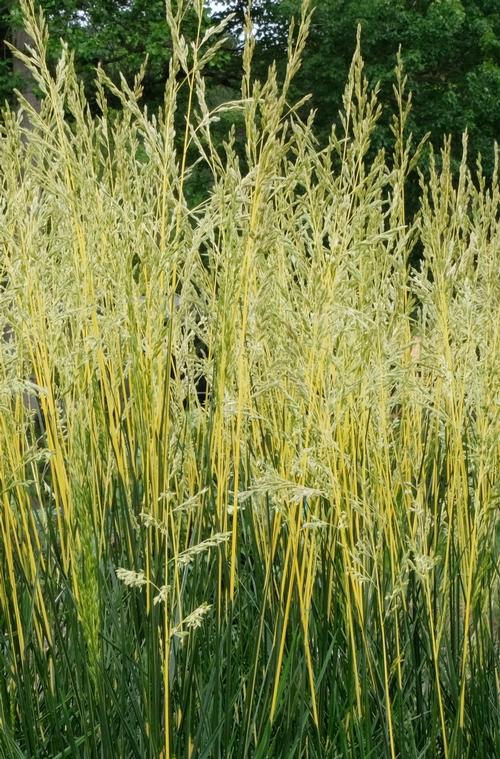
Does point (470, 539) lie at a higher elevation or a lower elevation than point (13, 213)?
lower

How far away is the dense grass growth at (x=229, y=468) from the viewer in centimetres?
155

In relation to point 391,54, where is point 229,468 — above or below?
below

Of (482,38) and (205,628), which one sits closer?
(205,628)

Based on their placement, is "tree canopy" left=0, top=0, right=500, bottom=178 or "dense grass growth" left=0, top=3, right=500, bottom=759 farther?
"tree canopy" left=0, top=0, right=500, bottom=178

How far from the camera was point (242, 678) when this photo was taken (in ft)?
6.06

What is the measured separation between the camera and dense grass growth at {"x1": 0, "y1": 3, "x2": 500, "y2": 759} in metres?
1.55

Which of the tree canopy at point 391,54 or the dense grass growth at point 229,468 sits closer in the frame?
the dense grass growth at point 229,468

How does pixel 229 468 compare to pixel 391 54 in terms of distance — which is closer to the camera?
pixel 229 468

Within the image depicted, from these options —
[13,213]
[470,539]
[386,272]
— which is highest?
[13,213]

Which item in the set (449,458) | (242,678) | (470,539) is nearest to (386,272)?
(449,458)

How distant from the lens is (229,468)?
1.82 metres

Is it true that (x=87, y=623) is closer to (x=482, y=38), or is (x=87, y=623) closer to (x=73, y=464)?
(x=73, y=464)

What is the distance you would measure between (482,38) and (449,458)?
1747 centimetres

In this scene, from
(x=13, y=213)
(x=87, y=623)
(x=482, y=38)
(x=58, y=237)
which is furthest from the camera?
(x=482, y=38)
